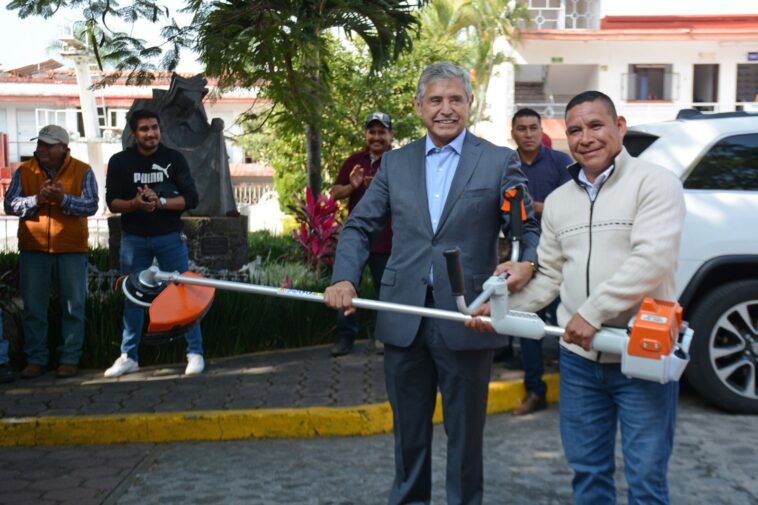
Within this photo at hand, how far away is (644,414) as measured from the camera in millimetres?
3264

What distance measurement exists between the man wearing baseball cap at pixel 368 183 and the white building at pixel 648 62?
94.1 ft

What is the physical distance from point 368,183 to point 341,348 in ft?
4.75

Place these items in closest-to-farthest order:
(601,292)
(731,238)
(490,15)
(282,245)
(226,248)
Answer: (601,292), (731,238), (226,248), (282,245), (490,15)

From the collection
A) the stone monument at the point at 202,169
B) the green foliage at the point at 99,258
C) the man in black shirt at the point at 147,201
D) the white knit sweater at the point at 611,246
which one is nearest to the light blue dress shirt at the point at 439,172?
the white knit sweater at the point at 611,246

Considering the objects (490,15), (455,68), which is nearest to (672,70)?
(490,15)

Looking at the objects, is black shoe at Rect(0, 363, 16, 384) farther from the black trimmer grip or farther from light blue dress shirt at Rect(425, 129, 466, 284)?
the black trimmer grip

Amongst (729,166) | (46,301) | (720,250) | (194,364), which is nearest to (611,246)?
(720,250)

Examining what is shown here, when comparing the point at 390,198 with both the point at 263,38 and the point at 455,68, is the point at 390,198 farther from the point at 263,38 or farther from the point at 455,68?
the point at 263,38

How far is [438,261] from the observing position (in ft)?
12.3

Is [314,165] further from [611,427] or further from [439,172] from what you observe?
[611,427]

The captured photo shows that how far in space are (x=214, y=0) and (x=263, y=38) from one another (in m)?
0.75

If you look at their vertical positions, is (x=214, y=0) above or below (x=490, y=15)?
below

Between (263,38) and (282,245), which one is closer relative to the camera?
(263,38)

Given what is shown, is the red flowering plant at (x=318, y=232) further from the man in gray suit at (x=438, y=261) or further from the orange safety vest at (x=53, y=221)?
the man in gray suit at (x=438, y=261)
